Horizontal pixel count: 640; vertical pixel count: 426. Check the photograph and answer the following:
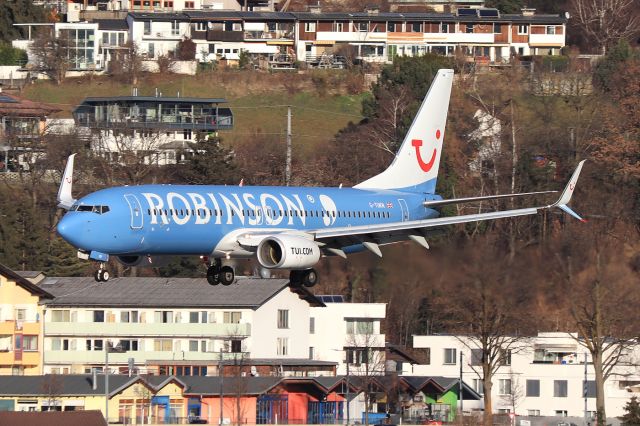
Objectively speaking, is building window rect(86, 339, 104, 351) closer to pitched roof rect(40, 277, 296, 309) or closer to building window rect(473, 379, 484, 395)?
pitched roof rect(40, 277, 296, 309)

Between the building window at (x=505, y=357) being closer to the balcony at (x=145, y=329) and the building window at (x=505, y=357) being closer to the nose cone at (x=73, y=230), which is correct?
the balcony at (x=145, y=329)

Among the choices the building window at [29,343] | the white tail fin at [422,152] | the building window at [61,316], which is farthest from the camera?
the building window at [61,316]

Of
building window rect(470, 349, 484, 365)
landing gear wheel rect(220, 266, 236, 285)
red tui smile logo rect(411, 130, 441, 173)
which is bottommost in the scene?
building window rect(470, 349, 484, 365)

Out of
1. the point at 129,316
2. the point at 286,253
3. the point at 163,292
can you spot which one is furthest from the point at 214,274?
the point at 129,316

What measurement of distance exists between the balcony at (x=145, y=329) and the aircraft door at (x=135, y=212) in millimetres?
50241

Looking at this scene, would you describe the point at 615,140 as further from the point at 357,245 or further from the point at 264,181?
the point at 357,245

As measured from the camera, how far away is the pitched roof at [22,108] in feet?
566

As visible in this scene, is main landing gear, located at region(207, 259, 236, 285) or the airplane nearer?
the airplane

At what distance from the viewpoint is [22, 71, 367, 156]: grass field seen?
184250 mm

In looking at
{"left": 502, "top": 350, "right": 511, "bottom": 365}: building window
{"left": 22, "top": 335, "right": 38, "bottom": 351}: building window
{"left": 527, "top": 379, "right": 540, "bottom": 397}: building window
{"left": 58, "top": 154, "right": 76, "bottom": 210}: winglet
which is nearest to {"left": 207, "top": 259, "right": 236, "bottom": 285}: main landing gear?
{"left": 58, "top": 154, "right": 76, "bottom": 210}: winglet

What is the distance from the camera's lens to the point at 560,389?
11319cm

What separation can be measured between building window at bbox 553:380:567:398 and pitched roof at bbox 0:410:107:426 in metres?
31.1

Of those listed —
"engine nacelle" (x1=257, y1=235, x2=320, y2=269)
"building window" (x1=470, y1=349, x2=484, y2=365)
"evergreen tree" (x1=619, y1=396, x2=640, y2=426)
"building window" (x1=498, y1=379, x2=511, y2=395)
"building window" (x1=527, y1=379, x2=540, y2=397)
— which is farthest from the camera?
"building window" (x1=470, y1=349, x2=484, y2=365)

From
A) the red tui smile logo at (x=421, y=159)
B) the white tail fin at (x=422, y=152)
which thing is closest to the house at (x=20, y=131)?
the white tail fin at (x=422, y=152)
